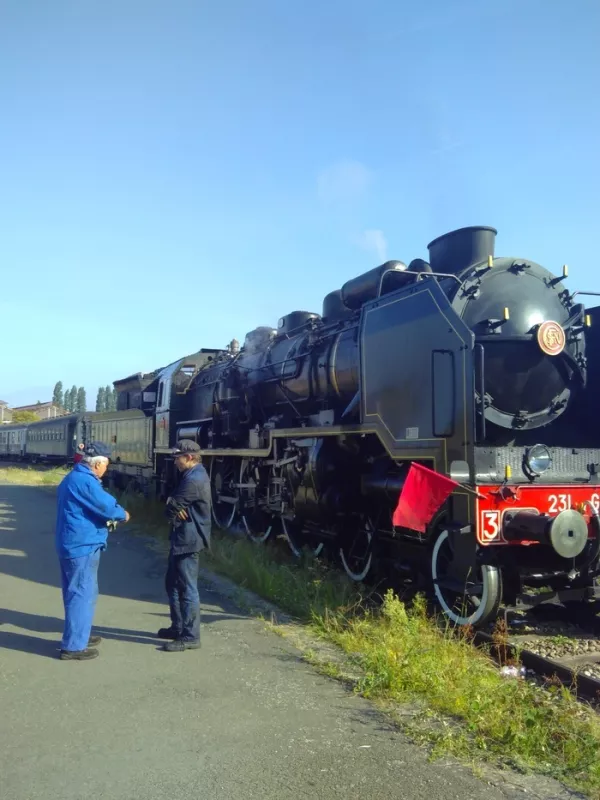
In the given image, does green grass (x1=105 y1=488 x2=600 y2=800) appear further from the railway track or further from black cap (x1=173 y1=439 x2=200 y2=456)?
black cap (x1=173 y1=439 x2=200 y2=456)

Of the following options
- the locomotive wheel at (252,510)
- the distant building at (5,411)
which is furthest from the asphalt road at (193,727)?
the distant building at (5,411)

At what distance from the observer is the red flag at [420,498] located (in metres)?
5.41

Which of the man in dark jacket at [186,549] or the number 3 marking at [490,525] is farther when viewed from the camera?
the number 3 marking at [490,525]

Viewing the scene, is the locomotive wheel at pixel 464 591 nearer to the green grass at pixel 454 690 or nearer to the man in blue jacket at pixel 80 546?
the green grass at pixel 454 690

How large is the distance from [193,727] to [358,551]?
14.1ft

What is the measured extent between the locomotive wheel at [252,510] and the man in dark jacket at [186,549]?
3947 mm

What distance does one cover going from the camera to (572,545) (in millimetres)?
5207

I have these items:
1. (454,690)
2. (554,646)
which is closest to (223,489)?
(554,646)

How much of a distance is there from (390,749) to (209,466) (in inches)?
329

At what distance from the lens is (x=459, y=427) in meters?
5.48

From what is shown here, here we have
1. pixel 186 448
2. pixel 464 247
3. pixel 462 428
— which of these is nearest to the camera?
pixel 462 428

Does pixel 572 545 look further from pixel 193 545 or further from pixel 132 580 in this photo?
pixel 132 580

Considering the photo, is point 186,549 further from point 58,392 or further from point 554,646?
point 58,392

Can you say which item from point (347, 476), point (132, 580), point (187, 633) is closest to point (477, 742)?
point (187, 633)
